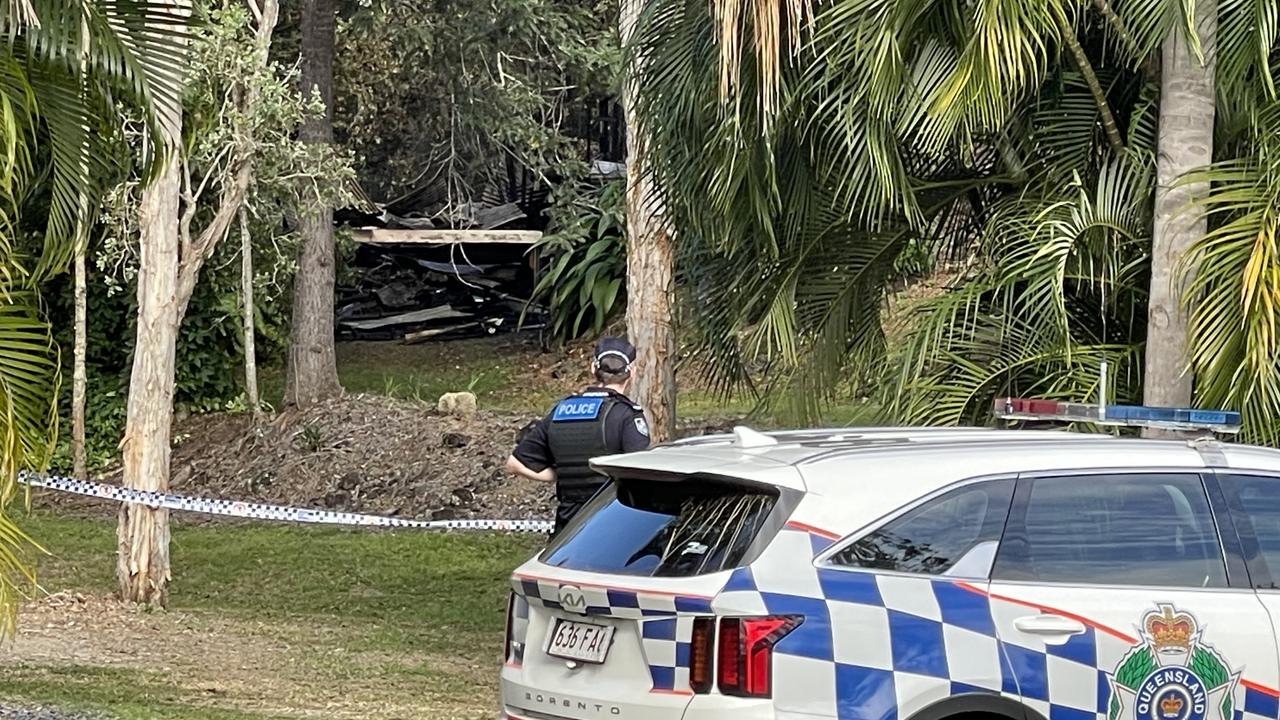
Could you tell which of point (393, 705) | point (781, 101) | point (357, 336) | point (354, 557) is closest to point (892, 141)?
point (781, 101)

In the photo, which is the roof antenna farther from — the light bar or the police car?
the light bar

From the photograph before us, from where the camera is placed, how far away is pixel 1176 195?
8.51 metres

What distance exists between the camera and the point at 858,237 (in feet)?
32.5

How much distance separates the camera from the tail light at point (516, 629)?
17.7 ft

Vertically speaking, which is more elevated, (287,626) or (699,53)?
(699,53)

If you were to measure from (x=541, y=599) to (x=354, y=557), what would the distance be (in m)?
10.7

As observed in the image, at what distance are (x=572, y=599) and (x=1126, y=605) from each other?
156 centimetres

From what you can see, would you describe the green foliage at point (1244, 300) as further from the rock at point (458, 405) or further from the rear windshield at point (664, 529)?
the rock at point (458, 405)

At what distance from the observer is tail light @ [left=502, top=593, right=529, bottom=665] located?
17.7 feet

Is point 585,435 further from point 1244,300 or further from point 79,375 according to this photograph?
point 79,375

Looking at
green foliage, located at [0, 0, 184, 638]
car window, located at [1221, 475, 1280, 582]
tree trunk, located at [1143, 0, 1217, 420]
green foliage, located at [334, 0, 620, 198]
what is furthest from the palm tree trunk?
car window, located at [1221, 475, 1280, 582]

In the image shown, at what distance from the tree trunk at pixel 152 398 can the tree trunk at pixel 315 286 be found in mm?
8526

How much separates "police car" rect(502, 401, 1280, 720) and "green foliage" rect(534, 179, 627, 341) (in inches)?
680

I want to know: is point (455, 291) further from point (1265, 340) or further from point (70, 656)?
point (1265, 340)
